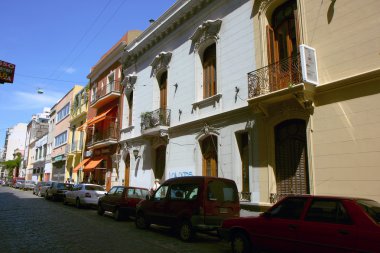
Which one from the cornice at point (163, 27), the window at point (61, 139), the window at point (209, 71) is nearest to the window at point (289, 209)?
the window at point (209, 71)

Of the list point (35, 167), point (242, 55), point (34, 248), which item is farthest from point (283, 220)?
point (35, 167)

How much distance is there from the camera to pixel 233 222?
8.00 meters

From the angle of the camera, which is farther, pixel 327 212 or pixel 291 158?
pixel 291 158

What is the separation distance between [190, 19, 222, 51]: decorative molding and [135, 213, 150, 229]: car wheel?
9046mm

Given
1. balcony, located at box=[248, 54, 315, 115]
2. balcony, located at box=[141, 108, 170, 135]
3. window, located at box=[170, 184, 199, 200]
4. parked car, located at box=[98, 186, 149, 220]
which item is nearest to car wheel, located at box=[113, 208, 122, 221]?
parked car, located at box=[98, 186, 149, 220]

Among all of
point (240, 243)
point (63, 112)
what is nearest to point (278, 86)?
point (240, 243)

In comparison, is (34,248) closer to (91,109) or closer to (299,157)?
(299,157)

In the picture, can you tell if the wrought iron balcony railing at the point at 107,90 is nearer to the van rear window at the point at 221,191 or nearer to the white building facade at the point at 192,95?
the white building facade at the point at 192,95

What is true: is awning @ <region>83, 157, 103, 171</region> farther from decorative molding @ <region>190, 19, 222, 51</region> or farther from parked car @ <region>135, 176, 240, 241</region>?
parked car @ <region>135, 176, 240, 241</region>

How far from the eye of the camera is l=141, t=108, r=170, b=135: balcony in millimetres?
18984

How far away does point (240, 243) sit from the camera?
7.75m

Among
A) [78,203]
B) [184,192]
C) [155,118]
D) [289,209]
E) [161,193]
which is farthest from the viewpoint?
[155,118]

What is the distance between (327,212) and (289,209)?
0.86 meters

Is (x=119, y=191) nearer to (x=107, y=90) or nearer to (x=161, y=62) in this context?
(x=161, y=62)
